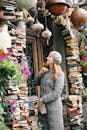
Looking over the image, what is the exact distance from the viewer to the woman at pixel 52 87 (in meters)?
8.07

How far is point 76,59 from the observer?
434 inches

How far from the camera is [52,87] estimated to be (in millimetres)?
8180

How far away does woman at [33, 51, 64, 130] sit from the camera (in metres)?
8.07

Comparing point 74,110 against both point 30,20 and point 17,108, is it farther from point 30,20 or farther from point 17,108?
point 17,108

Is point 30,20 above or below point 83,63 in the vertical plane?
above

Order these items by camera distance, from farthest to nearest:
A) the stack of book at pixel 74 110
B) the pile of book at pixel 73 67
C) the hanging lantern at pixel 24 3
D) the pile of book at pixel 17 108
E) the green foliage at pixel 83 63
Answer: the green foliage at pixel 83 63 → the pile of book at pixel 73 67 → the stack of book at pixel 74 110 → the hanging lantern at pixel 24 3 → the pile of book at pixel 17 108

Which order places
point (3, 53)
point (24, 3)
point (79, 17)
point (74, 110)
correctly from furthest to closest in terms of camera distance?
point (74, 110) < point (79, 17) < point (24, 3) < point (3, 53)

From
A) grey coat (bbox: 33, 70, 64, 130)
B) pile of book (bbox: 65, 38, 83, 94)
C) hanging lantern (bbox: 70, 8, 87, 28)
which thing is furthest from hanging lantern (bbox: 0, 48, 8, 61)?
pile of book (bbox: 65, 38, 83, 94)

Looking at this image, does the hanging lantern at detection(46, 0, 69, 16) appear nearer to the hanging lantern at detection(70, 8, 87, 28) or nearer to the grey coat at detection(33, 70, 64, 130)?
the hanging lantern at detection(70, 8, 87, 28)

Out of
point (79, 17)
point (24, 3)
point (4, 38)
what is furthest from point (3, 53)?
point (79, 17)

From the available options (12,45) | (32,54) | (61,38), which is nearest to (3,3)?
(12,45)

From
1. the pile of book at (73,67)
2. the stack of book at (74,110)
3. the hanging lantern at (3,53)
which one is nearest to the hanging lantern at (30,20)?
the hanging lantern at (3,53)

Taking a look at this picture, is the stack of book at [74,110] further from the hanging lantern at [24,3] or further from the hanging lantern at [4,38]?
the hanging lantern at [4,38]

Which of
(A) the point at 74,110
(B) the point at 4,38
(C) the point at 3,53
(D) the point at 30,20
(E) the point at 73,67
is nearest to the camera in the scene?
(C) the point at 3,53
